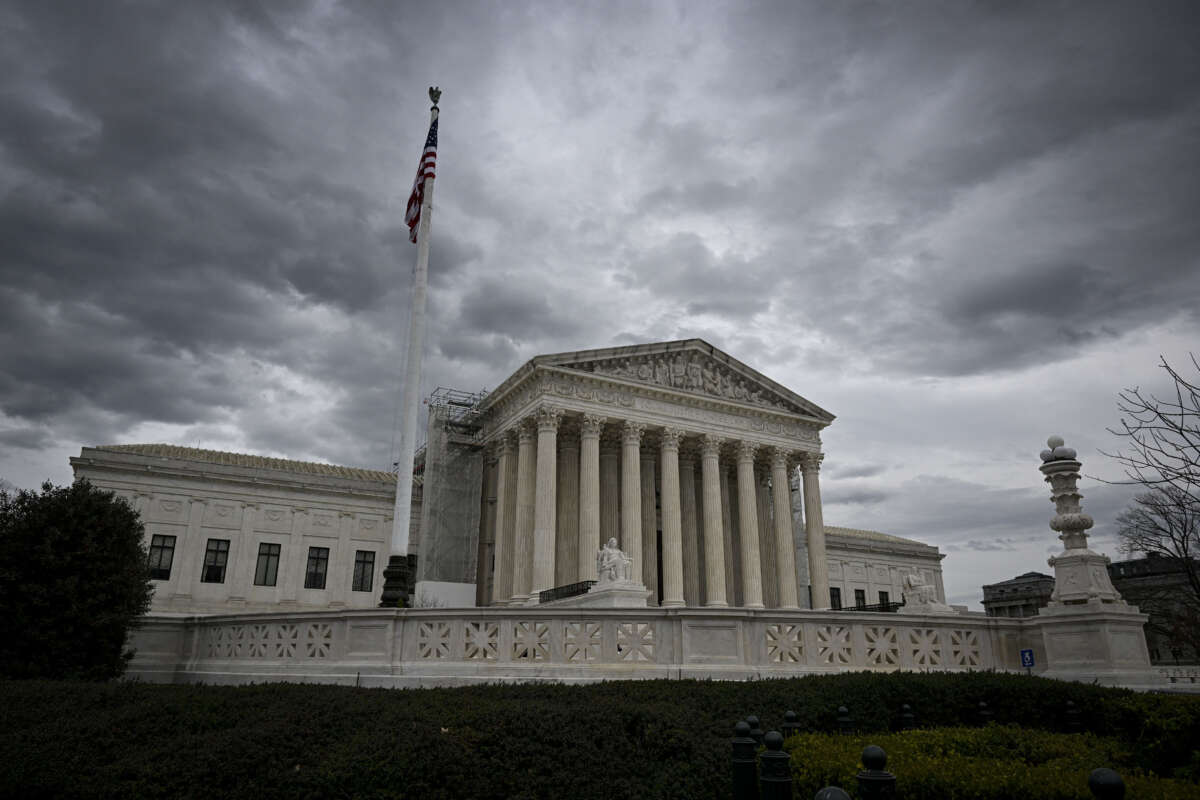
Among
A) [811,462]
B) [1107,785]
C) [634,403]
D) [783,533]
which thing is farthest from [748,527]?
[1107,785]

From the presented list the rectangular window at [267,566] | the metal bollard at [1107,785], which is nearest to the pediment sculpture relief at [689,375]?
the rectangular window at [267,566]

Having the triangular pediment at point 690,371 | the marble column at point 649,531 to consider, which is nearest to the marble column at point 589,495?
the triangular pediment at point 690,371

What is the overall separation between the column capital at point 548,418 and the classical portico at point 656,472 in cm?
5

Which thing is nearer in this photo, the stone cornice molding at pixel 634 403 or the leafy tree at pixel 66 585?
the leafy tree at pixel 66 585

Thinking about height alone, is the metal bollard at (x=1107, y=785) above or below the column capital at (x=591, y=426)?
below

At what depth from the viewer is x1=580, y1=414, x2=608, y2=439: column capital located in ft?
134

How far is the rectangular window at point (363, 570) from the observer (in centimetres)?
4703

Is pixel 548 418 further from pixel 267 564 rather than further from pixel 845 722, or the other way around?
pixel 845 722

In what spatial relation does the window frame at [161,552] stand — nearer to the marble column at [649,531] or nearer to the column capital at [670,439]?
the marble column at [649,531]

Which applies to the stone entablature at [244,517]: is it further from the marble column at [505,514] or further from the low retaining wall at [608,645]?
the low retaining wall at [608,645]

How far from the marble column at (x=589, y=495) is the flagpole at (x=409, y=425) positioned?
1826 centimetres

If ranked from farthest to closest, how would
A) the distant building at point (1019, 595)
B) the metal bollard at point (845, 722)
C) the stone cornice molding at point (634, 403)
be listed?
the distant building at point (1019, 595) < the stone cornice molding at point (634, 403) < the metal bollard at point (845, 722)

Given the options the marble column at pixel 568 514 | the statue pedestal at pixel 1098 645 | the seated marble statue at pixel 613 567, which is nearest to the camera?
the statue pedestal at pixel 1098 645

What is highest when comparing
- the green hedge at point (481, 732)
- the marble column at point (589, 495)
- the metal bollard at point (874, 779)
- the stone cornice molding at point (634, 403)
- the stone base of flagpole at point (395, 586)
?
the stone cornice molding at point (634, 403)
